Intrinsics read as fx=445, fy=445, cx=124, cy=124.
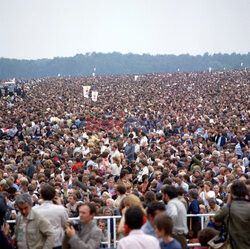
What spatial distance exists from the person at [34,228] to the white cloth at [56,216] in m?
0.16

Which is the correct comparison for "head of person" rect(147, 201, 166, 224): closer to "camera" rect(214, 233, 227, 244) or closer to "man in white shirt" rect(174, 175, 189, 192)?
"camera" rect(214, 233, 227, 244)

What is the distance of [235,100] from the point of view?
30734 millimetres

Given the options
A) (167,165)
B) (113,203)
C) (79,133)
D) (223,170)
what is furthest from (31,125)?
(113,203)

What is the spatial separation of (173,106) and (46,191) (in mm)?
24187

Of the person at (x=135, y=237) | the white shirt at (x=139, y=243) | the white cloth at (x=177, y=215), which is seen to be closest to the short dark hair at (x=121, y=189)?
the white cloth at (x=177, y=215)

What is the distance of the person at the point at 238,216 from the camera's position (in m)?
4.96

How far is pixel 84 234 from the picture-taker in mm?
4832

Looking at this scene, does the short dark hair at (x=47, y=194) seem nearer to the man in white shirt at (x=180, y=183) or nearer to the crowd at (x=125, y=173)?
the crowd at (x=125, y=173)

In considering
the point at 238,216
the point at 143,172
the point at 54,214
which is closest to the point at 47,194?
the point at 54,214

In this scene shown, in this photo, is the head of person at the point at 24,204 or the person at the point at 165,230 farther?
the head of person at the point at 24,204

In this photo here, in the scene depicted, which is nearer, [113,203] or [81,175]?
[113,203]

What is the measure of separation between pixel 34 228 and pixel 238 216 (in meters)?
2.28

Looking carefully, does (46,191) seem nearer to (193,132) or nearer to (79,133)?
(79,133)

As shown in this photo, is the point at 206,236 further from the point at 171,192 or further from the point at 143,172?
the point at 143,172
